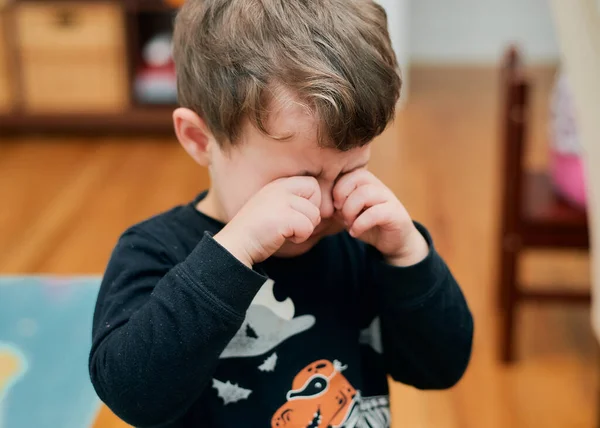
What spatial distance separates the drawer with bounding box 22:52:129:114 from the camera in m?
2.83

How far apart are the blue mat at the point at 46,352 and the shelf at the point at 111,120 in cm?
169

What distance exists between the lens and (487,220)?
2.24 m

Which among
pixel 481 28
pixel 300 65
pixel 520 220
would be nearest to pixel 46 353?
pixel 300 65

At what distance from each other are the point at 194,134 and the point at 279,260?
0.48 ft

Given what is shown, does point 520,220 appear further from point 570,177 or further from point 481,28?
point 481,28

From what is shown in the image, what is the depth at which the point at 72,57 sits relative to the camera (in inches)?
111

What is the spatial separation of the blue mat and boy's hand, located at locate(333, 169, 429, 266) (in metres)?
0.36

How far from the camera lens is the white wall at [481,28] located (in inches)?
146

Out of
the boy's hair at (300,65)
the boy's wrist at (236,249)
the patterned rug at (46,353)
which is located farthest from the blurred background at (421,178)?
the boy's hair at (300,65)

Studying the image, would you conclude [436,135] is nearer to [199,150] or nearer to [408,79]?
[408,79]

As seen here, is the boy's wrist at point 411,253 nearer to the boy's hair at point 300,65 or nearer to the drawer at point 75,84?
the boy's hair at point 300,65

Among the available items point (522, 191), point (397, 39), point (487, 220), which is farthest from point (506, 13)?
point (522, 191)

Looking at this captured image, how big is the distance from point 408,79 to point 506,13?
599 millimetres

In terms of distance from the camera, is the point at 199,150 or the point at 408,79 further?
the point at 408,79
